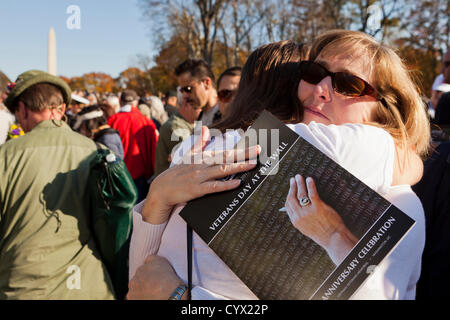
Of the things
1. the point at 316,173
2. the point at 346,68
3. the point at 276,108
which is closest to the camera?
the point at 316,173

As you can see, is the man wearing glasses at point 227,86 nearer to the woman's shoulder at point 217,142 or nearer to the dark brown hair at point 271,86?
the dark brown hair at point 271,86

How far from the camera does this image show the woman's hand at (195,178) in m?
1.03

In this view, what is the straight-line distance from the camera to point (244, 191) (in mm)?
1005

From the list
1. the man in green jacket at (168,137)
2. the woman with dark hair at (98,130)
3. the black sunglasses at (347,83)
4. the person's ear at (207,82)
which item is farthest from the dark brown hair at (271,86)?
the woman with dark hair at (98,130)

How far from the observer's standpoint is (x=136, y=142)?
223 inches

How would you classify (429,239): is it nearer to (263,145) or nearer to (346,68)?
(346,68)

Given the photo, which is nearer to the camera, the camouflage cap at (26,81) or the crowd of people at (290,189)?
the crowd of people at (290,189)

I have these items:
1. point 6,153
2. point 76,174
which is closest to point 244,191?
point 76,174

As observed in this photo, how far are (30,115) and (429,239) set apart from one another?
2.50 metres

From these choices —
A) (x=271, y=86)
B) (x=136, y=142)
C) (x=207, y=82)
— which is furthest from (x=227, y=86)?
(x=271, y=86)

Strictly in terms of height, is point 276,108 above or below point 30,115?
above

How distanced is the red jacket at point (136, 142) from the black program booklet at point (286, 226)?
15.5 feet

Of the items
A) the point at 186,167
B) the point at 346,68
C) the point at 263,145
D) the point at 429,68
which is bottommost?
the point at 429,68

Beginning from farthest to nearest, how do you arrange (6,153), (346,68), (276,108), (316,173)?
(6,153) → (276,108) → (346,68) → (316,173)
